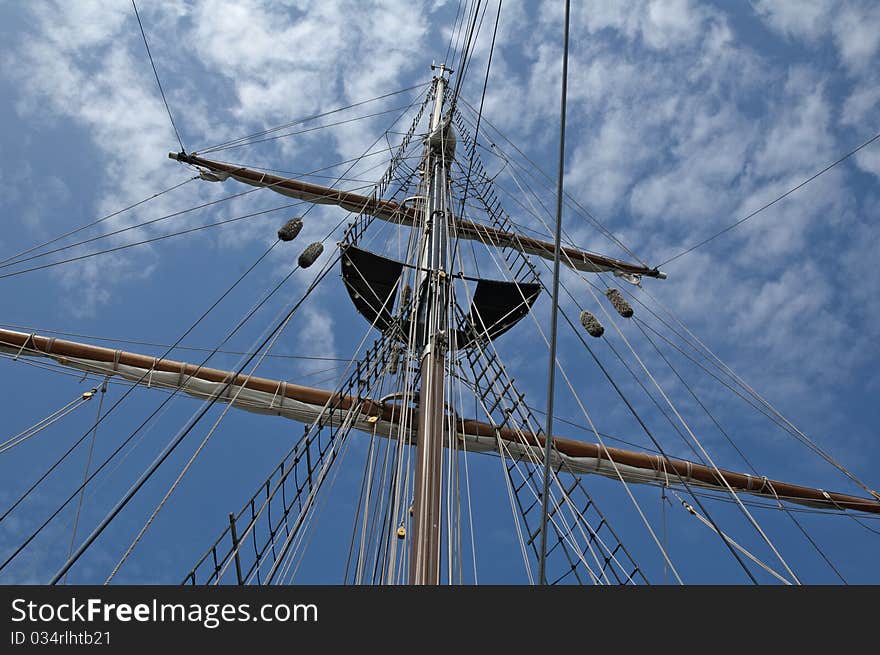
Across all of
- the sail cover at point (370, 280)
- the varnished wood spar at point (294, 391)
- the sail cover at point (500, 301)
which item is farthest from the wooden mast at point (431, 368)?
the varnished wood spar at point (294, 391)

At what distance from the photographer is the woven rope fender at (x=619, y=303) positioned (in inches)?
378

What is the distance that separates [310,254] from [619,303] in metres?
3.95

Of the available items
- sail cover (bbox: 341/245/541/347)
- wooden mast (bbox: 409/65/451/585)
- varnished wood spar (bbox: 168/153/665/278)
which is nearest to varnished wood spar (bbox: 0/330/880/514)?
sail cover (bbox: 341/245/541/347)

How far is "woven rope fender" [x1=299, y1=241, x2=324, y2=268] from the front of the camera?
9.45 meters

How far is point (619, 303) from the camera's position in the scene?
9.88 metres

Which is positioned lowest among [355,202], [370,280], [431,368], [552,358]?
[552,358]

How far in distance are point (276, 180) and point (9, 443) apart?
6050 mm

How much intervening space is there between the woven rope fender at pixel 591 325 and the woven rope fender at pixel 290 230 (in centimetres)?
383

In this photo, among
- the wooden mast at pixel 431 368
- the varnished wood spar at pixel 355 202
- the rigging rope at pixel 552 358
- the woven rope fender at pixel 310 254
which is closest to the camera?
the rigging rope at pixel 552 358

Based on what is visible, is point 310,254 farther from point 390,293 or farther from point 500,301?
point 500,301

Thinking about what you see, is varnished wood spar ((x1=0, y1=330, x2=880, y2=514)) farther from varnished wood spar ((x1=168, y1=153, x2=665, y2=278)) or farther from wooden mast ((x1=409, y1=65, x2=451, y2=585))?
varnished wood spar ((x1=168, y1=153, x2=665, y2=278))

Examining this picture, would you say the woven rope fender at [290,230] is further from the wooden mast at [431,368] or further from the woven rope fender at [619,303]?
the woven rope fender at [619,303]

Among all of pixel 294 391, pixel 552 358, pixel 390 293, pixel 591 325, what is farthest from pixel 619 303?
pixel 552 358
